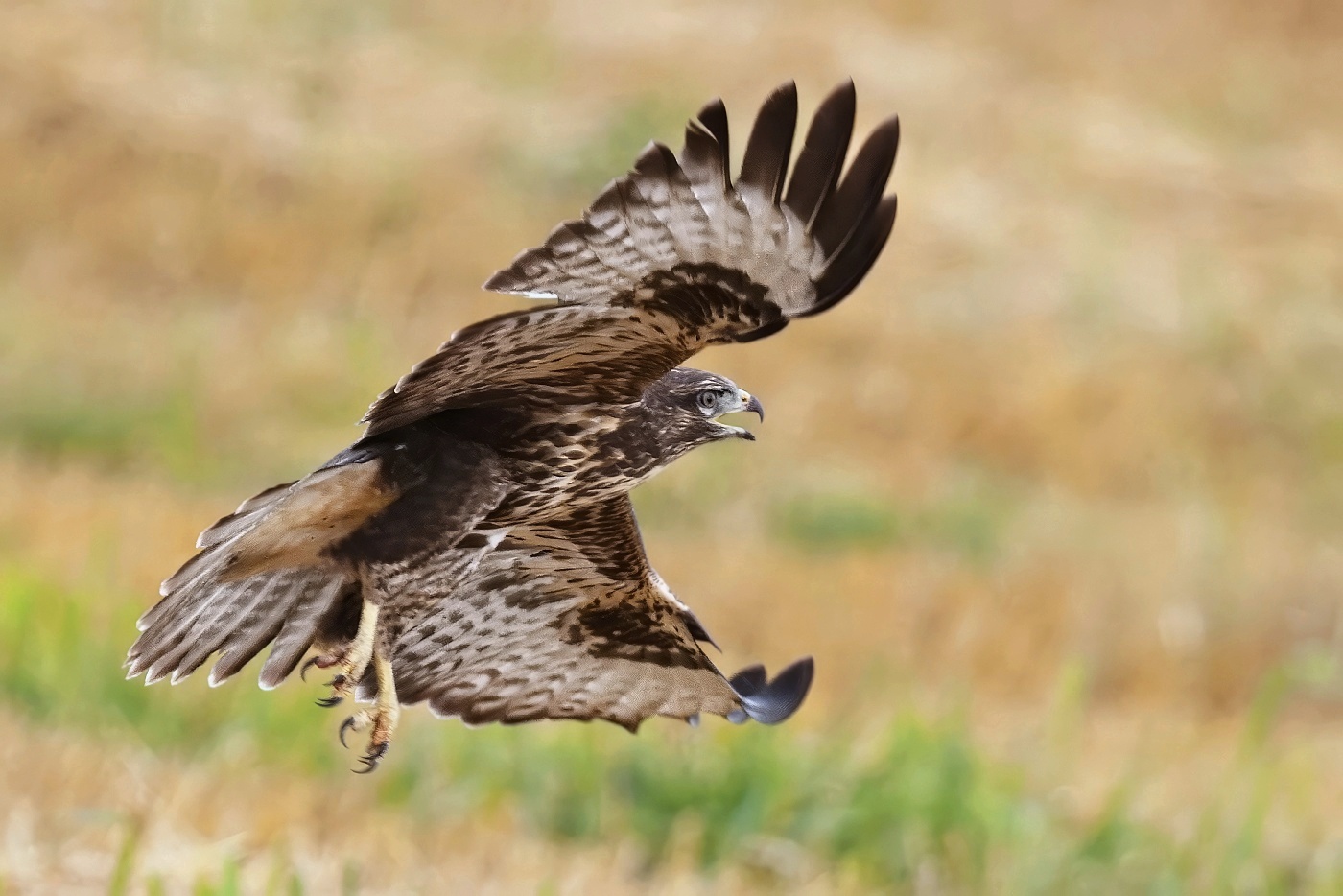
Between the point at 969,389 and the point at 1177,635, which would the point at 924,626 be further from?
the point at 969,389

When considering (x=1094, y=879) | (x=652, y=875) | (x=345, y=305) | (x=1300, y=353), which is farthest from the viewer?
(x=1300, y=353)

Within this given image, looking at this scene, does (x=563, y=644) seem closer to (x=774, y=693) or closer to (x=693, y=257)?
(x=774, y=693)

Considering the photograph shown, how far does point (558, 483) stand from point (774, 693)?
1.92 ft

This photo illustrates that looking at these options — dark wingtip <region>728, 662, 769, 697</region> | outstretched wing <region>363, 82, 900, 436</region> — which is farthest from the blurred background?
outstretched wing <region>363, 82, 900, 436</region>

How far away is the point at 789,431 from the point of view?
13141 millimetres

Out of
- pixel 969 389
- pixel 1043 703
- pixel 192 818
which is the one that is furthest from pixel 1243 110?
pixel 192 818

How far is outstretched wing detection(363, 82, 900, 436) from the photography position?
2258mm

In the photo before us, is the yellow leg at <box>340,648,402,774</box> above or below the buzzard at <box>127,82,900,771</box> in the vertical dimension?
below

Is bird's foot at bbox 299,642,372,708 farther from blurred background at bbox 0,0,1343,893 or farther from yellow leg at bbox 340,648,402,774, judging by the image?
blurred background at bbox 0,0,1343,893

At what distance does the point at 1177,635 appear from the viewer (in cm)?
1066

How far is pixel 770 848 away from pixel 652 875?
0.40 meters

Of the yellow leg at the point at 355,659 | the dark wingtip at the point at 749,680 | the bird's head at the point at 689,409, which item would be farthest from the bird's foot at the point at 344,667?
the dark wingtip at the point at 749,680

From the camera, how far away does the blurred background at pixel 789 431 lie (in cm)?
481

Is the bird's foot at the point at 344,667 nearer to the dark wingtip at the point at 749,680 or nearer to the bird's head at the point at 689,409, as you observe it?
the bird's head at the point at 689,409
